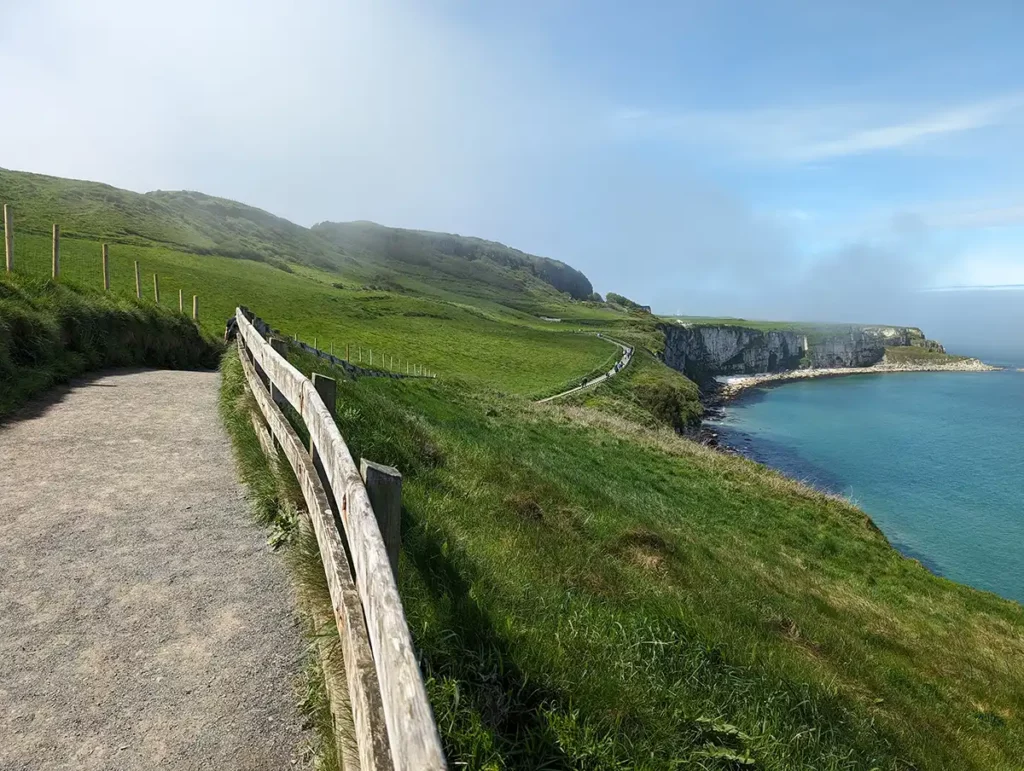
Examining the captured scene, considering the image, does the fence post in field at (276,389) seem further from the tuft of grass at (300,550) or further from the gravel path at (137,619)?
the gravel path at (137,619)

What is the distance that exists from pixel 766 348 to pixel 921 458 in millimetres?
123192

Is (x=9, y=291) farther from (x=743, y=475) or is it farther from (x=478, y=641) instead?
(x=743, y=475)

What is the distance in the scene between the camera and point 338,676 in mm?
3963

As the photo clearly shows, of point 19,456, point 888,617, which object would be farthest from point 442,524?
point 888,617

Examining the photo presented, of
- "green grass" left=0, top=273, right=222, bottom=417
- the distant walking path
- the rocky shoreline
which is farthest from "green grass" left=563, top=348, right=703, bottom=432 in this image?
"green grass" left=0, top=273, right=222, bottom=417

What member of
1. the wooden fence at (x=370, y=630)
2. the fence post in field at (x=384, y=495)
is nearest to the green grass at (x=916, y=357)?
the wooden fence at (x=370, y=630)

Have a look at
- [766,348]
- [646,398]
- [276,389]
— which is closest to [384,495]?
[276,389]

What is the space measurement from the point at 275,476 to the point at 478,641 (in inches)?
163

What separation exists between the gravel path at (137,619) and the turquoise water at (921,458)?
1453 inches

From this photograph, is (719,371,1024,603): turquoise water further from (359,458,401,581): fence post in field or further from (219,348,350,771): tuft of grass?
(359,458,401,581): fence post in field

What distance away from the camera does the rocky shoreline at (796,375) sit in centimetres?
10861

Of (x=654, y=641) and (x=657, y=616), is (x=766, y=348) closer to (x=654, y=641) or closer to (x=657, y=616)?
(x=657, y=616)

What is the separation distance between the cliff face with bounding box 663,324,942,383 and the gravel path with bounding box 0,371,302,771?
475ft

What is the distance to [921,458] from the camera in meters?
61.5
